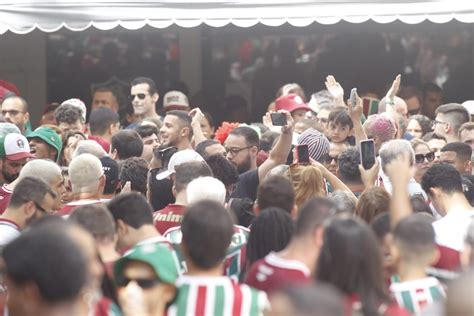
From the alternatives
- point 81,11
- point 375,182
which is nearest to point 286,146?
point 375,182

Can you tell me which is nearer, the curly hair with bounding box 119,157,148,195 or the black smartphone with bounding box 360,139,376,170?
the black smartphone with bounding box 360,139,376,170

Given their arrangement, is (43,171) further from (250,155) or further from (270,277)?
(270,277)

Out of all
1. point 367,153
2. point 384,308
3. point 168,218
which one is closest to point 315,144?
point 367,153

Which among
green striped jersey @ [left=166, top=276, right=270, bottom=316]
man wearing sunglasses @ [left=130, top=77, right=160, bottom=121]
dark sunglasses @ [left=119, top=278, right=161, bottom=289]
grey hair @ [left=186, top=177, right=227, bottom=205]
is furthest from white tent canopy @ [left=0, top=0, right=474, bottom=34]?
green striped jersey @ [left=166, top=276, right=270, bottom=316]

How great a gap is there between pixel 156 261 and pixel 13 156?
3782 mm

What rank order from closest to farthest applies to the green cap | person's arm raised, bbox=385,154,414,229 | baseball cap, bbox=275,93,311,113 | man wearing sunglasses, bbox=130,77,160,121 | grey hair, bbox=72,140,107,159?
person's arm raised, bbox=385,154,414,229
grey hair, bbox=72,140,107,159
the green cap
baseball cap, bbox=275,93,311,113
man wearing sunglasses, bbox=130,77,160,121

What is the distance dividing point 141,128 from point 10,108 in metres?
1.46

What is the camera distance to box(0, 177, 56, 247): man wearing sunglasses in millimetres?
6797

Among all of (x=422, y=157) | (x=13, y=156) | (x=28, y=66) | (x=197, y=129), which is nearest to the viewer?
(x=13, y=156)

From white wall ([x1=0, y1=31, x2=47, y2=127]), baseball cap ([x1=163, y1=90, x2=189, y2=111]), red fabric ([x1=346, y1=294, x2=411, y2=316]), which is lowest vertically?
red fabric ([x1=346, y1=294, x2=411, y2=316])

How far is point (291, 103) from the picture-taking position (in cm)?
1224

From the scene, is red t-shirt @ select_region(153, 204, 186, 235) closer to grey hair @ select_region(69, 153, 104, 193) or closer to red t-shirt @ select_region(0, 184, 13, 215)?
grey hair @ select_region(69, 153, 104, 193)

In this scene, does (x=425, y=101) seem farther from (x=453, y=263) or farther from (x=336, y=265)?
(x=336, y=265)

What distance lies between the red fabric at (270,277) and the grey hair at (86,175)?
83.5 inches
